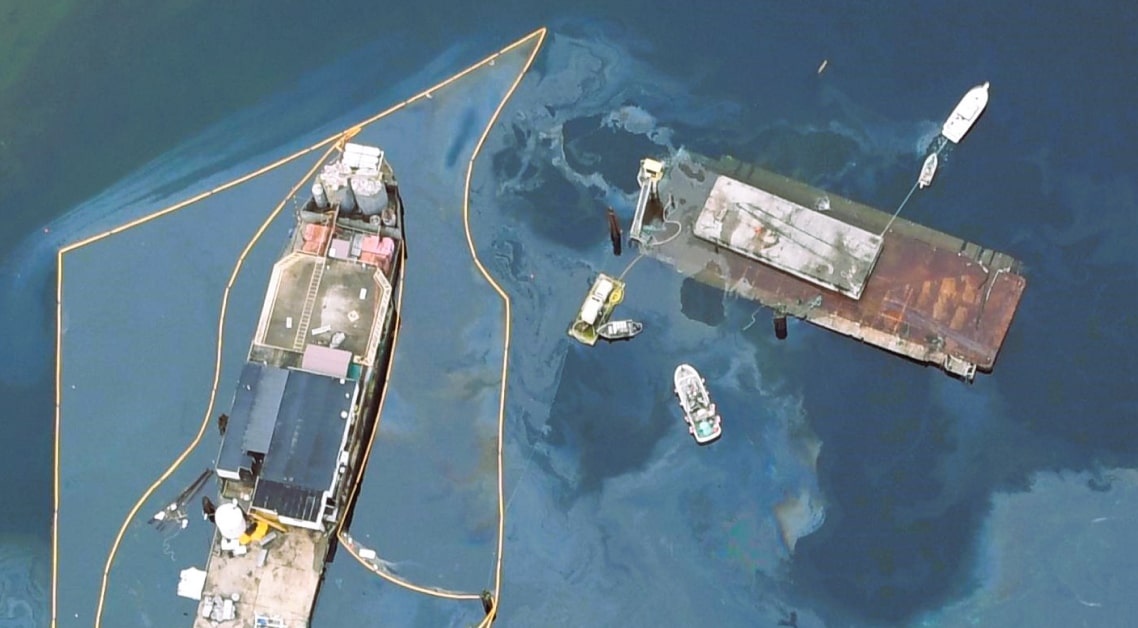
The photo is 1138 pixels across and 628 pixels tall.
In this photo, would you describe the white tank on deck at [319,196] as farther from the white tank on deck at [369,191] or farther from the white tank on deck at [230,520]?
the white tank on deck at [230,520]

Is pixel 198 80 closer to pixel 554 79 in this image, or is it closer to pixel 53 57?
pixel 53 57

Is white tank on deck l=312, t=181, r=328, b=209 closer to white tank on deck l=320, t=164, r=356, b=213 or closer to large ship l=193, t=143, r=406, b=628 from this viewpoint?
large ship l=193, t=143, r=406, b=628

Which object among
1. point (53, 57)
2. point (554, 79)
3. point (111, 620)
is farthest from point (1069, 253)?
point (53, 57)

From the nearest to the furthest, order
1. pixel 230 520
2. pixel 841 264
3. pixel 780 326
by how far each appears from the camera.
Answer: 1. pixel 230 520
2. pixel 841 264
3. pixel 780 326

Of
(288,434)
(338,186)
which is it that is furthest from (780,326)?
(288,434)

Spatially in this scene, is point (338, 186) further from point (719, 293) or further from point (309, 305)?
point (719, 293)

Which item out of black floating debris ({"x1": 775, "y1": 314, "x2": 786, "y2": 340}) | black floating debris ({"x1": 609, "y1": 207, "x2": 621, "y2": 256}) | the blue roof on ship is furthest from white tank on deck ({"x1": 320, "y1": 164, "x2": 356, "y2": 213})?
black floating debris ({"x1": 775, "y1": 314, "x2": 786, "y2": 340})
